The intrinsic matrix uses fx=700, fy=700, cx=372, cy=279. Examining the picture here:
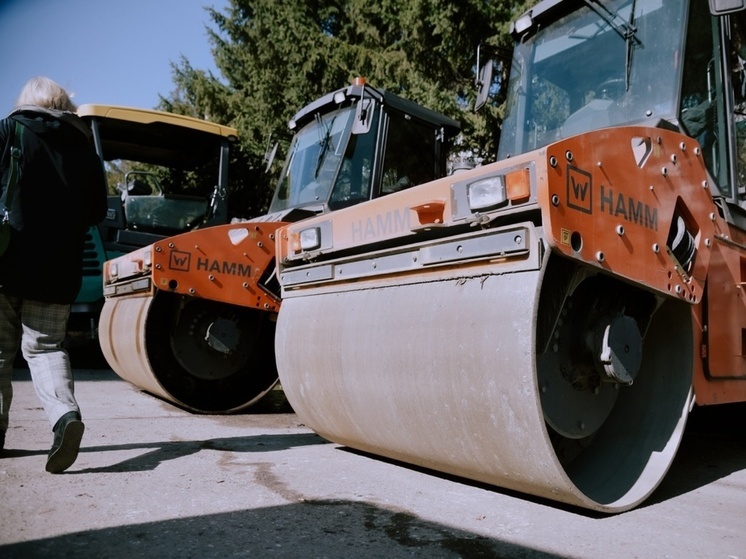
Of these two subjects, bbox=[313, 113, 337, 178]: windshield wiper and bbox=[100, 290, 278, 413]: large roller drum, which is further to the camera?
bbox=[313, 113, 337, 178]: windshield wiper

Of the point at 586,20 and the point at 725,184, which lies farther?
the point at 586,20

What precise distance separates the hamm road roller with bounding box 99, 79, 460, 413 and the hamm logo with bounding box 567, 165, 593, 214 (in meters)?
2.74

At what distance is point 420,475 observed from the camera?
10.2 ft

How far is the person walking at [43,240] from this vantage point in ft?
10.3

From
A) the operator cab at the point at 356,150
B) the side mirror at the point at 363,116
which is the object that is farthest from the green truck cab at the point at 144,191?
the side mirror at the point at 363,116

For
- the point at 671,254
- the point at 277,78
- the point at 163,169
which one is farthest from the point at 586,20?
the point at 277,78

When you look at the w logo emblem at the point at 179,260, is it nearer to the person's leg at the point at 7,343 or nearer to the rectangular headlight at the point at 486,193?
the person's leg at the point at 7,343

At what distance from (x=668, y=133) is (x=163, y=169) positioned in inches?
305

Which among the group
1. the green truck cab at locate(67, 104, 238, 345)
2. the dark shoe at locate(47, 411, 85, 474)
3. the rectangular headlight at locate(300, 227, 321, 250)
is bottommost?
the dark shoe at locate(47, 411, 85, 474)

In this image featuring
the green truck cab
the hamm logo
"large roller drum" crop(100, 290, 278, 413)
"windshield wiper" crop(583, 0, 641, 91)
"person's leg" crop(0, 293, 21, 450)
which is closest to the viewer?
the hamm logo

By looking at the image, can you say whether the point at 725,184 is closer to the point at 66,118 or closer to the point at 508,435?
the point at 508,435

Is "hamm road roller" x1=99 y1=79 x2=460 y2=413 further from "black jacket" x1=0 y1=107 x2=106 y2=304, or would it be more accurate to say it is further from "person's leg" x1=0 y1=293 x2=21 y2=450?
"person's leg" x1=0 y1=293 x2=21 y2=450

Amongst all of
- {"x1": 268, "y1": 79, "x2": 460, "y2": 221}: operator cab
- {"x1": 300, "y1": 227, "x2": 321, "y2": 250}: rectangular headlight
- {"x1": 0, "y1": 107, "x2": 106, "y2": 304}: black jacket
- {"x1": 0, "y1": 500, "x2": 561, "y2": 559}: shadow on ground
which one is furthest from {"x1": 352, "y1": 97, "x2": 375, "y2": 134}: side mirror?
{"x1": 0, "y1": 500, "x2": 561, "y2": 559}: shadow on ground

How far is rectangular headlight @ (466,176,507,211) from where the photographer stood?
2.38 metres
